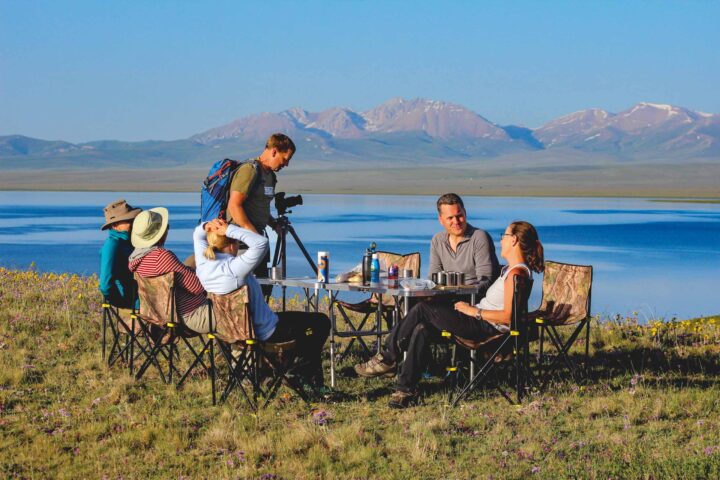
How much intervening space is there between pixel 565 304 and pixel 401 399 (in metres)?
1.28

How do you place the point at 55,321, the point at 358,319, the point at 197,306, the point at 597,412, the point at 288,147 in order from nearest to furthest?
the point at 597,412 < the point at 197,306 < the point at 288,147 < the point at 55,321 < the point at 358,319

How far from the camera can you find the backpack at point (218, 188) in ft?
19.7

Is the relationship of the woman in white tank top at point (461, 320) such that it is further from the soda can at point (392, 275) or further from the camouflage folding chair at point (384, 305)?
the camouflage folding chair at point (384, 305)

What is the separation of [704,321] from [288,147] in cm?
445

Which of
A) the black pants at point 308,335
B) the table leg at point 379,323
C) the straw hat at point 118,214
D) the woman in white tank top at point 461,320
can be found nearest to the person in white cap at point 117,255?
the straw hat at point 118,214

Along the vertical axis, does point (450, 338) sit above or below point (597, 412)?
above

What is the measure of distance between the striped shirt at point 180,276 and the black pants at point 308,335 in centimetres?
48

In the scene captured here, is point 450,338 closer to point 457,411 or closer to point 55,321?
point 457,411

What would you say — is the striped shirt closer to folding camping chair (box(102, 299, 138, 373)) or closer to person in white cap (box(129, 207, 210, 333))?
person in white cap (box(129, 207, 210, 333))

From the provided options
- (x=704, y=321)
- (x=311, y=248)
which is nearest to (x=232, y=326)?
(x=704, y=321)

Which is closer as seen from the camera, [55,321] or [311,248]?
[55,321]

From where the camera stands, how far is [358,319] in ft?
27.3

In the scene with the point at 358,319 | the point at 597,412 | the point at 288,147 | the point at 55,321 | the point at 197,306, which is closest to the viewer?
the point at 597,412

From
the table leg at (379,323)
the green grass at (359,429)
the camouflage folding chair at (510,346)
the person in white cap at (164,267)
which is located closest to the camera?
the green grass at (359,429)
